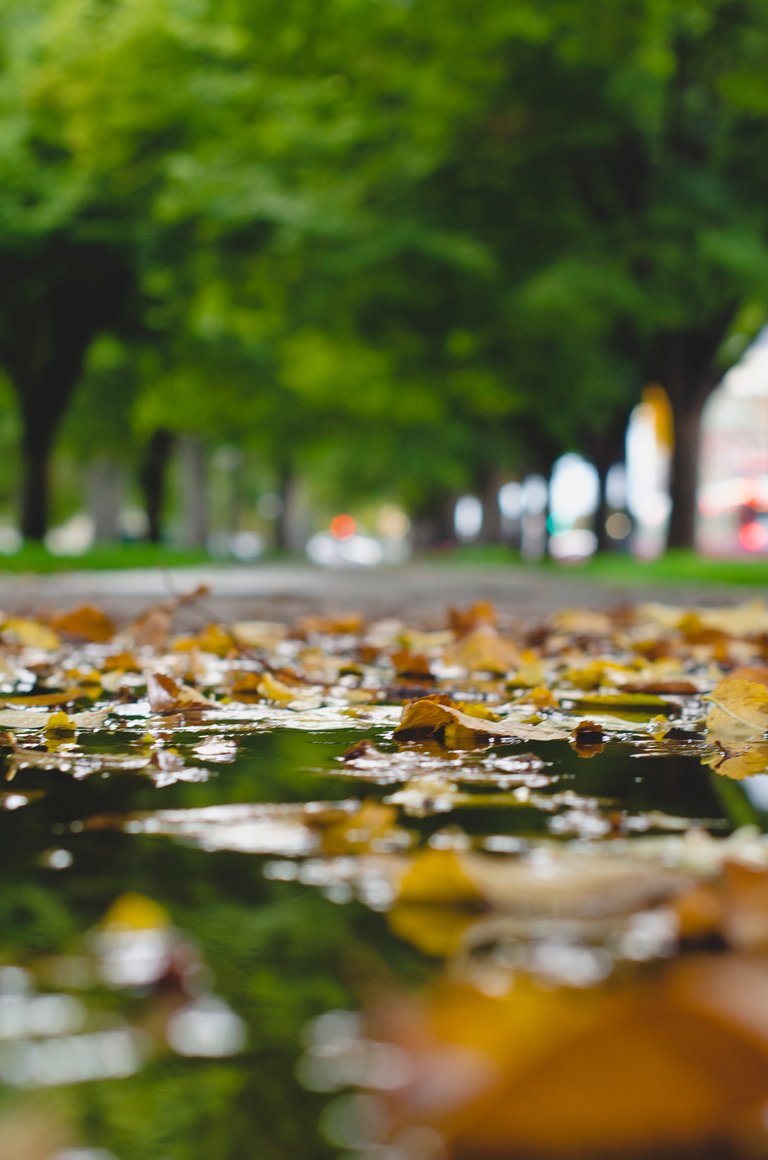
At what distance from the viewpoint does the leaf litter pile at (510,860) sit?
0.83m

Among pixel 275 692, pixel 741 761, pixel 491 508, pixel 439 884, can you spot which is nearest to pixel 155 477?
pixel 491 508

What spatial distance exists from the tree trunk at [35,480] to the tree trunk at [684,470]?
32.1 ft

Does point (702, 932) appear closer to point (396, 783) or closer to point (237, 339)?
point (396, 783)

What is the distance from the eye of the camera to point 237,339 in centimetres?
2622

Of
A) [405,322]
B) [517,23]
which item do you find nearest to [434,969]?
[517,23]

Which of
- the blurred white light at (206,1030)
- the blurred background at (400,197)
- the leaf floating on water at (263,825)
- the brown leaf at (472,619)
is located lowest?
the brown leaf at (472,619)

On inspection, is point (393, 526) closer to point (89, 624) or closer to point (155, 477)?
point (155, 477)

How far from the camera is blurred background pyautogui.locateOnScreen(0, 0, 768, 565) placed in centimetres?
1488

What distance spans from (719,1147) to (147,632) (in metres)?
4.03

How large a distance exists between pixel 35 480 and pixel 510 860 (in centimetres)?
2154

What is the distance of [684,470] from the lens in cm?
2097

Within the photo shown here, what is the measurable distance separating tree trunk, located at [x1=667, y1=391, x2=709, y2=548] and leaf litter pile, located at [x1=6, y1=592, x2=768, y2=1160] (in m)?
17.1

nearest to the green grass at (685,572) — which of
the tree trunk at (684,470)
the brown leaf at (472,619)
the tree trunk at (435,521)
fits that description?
the tree trunk at (684,470)

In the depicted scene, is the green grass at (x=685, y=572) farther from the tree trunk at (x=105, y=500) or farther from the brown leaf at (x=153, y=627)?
the tree trunk at (x=105, y=500)
